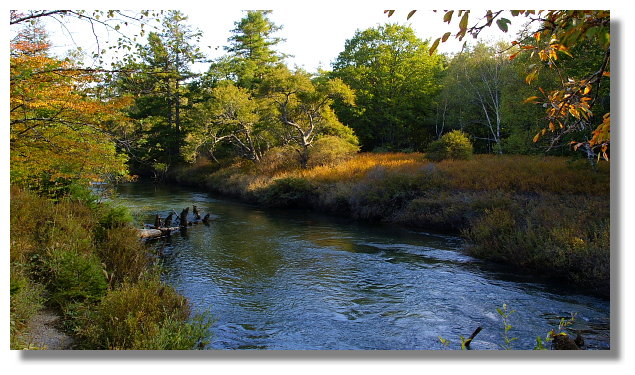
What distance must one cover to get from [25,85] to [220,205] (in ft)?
48.4

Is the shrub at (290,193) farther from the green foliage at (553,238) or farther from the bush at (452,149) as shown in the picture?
the green foliage at (553,238)

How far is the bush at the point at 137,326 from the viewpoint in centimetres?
485

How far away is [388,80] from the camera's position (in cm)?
3111

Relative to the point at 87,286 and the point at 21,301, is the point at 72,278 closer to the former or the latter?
the point at 87,286

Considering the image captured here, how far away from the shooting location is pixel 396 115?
3094cm

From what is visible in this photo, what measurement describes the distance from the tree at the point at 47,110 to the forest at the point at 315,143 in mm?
41

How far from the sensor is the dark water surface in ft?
19.9

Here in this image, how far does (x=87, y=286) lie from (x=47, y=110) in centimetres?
311

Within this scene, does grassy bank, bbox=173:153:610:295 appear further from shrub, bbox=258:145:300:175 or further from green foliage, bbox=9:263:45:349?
green foliage, bbox=9:263:45:349

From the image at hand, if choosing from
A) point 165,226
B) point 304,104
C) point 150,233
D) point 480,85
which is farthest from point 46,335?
point 480,85

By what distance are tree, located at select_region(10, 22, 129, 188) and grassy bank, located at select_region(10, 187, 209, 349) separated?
0.98m

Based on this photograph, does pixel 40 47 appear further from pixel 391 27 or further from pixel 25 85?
pixel 391 27

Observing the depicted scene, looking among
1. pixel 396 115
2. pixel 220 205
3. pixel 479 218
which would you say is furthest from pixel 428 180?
pixel 396 115

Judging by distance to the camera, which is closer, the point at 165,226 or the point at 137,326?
the point at 137,326
